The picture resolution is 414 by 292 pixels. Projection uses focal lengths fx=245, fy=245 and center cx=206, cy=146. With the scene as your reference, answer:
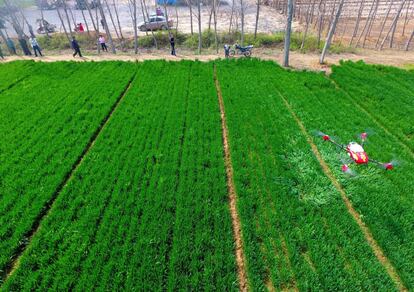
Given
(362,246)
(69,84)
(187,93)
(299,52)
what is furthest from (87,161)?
(299,52)

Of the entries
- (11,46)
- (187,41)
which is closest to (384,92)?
(187,41)

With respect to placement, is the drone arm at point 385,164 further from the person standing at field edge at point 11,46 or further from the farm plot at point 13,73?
the person standing at field edge at point 11,46

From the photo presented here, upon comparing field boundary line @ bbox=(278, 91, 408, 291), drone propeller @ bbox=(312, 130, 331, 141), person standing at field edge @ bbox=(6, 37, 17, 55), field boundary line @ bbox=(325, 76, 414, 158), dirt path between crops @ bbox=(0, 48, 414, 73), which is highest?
person standing at field edge @ bbox=(6, 37, 17, 55)

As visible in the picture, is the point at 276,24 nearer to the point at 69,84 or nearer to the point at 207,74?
the point at 207,74

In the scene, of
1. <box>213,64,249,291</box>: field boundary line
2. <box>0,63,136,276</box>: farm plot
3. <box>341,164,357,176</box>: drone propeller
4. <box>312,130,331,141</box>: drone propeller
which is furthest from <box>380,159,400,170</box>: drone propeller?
<box>0,63,136,276</box>: farm plot

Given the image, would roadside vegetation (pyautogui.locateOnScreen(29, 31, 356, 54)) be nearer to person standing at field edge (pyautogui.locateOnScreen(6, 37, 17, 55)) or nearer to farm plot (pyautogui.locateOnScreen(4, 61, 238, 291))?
person standing at field edge (pyautogui.locateOnScreen(6, 37, 17, 55))

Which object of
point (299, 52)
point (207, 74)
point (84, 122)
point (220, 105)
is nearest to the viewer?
point (84, 122)
